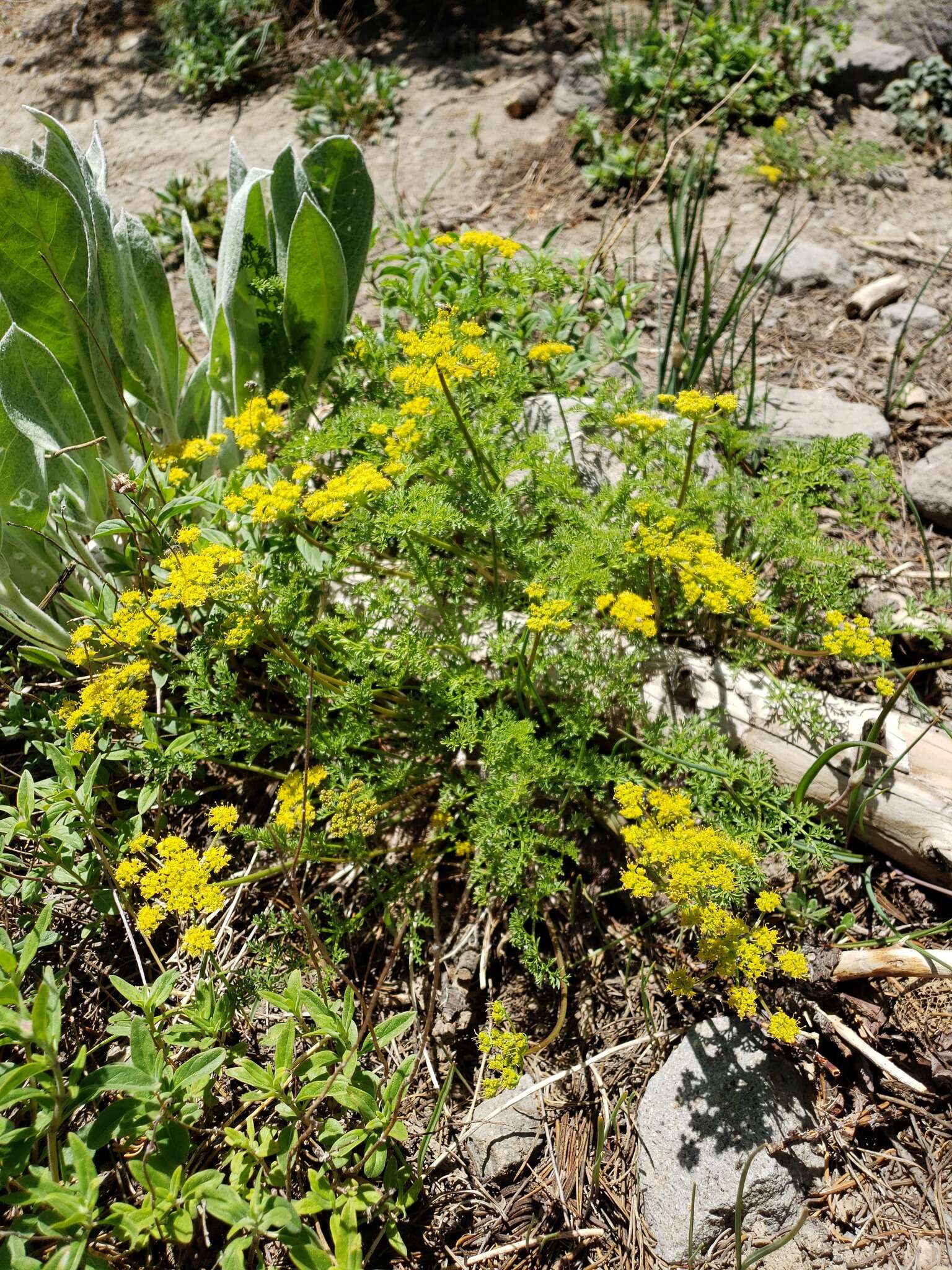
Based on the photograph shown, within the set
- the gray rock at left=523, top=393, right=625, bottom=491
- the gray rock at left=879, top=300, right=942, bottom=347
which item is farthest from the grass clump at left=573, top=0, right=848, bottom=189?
the gray rock at left=523, top=393, right=625, bottom=491

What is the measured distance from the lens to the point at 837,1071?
194 centimetres

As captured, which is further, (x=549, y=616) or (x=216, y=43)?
(x=216, y=43)

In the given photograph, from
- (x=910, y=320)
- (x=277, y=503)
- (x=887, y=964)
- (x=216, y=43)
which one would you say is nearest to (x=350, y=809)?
(x=277, y=503)

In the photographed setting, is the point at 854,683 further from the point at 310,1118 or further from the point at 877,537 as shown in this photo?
the point at 310,1118

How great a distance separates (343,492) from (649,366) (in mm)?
2082

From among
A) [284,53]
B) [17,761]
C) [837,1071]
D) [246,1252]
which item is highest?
[284,53]

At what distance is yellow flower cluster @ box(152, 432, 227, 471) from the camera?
7.32ft

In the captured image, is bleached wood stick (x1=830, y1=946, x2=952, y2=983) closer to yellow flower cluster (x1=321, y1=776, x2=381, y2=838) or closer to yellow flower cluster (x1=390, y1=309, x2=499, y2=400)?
yellow flower cluster (x1=321, y1=776, x2=381, y2=838)

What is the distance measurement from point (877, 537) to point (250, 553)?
2.13 metres

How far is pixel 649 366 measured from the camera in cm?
346

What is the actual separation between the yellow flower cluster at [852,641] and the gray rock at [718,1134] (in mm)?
907

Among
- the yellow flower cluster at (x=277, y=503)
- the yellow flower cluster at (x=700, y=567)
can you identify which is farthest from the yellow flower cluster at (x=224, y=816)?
the yellow flower cluster at (x=700, y=567)

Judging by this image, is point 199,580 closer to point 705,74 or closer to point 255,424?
point 255,424

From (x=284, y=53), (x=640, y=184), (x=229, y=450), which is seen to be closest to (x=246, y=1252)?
(x=229, y=450)
